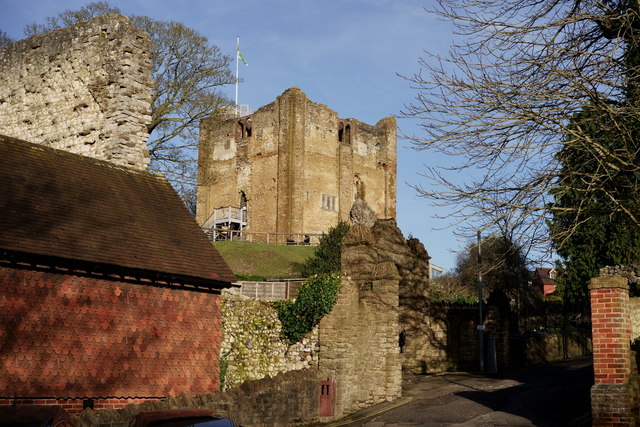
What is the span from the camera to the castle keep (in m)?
60.7

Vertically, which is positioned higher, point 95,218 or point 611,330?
point 95,218

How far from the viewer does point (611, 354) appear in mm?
11781

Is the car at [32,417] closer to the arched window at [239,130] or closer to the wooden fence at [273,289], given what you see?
the wooden fence at [273,289]

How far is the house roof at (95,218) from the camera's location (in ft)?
47.7

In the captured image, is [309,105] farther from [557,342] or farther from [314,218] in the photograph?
[557,342]

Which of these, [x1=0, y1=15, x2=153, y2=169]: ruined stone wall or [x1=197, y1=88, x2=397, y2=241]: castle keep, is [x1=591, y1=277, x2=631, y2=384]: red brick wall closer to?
[x1=0, y1=15, x2=153, y2=169]: ruined stone wall

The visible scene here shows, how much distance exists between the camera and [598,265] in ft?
129

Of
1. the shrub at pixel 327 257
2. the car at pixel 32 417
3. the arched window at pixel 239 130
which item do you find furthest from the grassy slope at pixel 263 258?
the car at pixel 32 417

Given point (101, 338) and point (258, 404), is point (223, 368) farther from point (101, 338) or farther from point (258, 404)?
point (101, 338)

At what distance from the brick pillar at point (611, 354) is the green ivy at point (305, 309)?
9.55 meters

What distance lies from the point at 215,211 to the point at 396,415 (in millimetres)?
47343

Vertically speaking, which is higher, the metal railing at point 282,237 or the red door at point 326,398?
the metal railing at point 282,237

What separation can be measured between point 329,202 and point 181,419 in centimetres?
5467

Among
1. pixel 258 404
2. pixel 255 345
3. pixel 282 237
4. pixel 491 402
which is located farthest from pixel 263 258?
pixel 258 404
